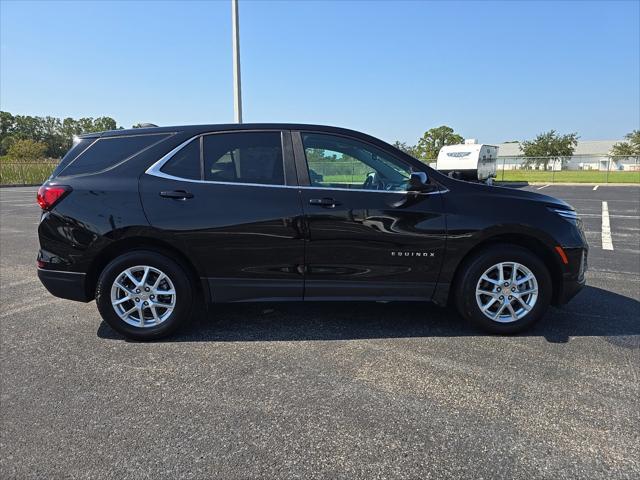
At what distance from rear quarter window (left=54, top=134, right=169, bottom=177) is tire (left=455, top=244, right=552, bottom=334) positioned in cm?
289

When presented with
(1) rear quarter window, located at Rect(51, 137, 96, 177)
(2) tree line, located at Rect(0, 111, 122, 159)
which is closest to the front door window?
(1) rear quarter window, located at Rect(51, 137, 96, 177)

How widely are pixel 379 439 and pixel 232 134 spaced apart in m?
2.66

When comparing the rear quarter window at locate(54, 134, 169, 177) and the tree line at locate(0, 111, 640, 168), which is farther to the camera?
the tree line at locate(0, 111, 640, 168)

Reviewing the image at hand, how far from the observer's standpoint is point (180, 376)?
10.4 feet

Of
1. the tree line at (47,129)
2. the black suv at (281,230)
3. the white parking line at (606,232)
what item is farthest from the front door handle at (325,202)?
the tree line at (47,129)

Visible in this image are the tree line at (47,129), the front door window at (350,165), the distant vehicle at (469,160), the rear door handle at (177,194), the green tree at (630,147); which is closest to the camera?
the rear door handle at (177,194)

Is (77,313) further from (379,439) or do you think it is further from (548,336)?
(548,336)

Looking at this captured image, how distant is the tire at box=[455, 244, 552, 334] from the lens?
3754 mm

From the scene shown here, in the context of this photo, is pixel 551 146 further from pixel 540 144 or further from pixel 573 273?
pixel 573 273

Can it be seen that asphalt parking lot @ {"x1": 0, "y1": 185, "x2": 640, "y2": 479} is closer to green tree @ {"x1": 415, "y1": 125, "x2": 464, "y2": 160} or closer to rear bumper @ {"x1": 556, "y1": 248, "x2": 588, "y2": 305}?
rear bumper @ {"x1": 556, "y1": 248, "x2": 588, "y2": 305}

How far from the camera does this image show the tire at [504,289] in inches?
148

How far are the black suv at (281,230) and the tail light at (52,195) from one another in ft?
0.04

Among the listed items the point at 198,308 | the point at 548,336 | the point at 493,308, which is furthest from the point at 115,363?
the point at 548,336

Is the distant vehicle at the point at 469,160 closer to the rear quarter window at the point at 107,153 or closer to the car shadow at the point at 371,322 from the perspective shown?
the car shadow at the point at 371,322
